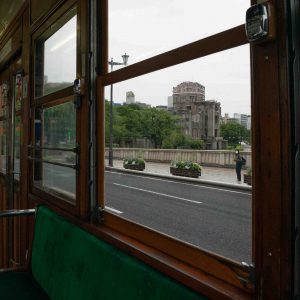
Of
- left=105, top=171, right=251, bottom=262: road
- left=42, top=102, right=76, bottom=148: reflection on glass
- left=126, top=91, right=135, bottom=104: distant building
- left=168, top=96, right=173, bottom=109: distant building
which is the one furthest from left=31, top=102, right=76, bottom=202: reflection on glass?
left=168, top=96, right=173, bottom=109: distant building

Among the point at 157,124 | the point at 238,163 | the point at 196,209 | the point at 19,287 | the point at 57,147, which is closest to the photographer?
the point at 238,163

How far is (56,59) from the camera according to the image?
246cm

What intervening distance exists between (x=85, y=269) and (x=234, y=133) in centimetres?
91

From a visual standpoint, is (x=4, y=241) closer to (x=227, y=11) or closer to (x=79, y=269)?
(x=79, y=269)

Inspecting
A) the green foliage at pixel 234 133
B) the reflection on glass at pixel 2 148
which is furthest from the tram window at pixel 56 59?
the reflection on glass at pixel 2 148

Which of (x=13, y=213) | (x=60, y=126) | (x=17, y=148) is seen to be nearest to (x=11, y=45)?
(x=17, y=148)

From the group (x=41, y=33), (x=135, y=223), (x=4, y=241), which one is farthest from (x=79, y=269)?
(x=4, y=241)

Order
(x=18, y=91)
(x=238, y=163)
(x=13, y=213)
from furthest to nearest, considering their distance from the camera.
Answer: (x=18, y=91), (x=13, y=213), (x=238, y=163)

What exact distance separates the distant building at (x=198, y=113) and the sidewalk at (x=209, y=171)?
0.11 meters

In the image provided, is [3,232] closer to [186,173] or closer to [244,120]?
[186,173]

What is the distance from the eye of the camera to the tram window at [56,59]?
215 centimetres

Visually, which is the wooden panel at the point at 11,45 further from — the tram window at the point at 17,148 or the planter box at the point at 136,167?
the planter box at the point at 136,167

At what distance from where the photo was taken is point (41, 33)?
2.54 metres

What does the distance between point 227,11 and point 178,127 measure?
506 millimetres
